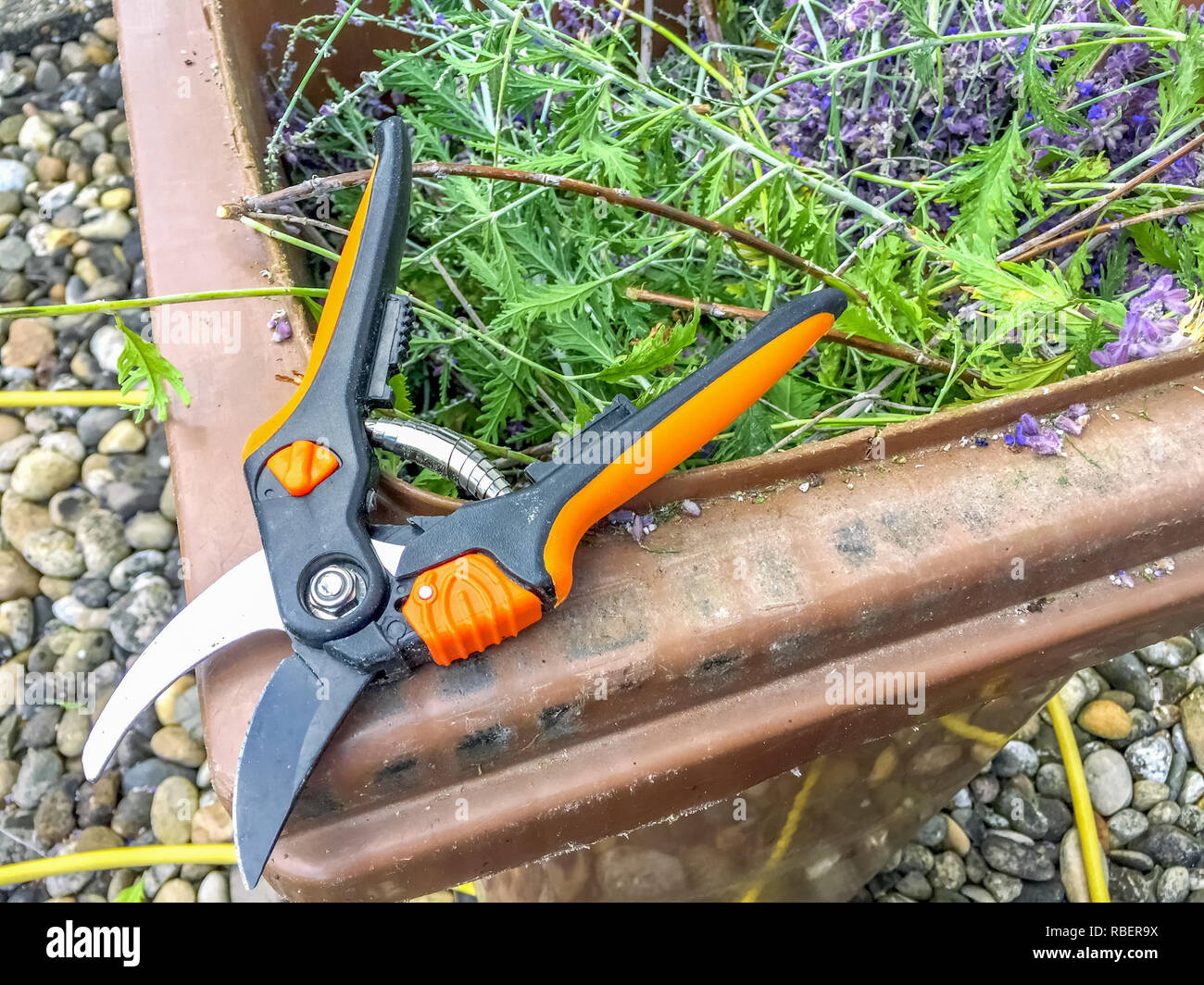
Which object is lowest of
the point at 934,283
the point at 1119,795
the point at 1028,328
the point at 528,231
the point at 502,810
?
the point at 1119,795

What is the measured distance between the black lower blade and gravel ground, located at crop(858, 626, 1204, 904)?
3.50ft

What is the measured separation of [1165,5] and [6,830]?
175 cm

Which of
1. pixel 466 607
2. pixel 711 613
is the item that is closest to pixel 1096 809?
pixel 711 613

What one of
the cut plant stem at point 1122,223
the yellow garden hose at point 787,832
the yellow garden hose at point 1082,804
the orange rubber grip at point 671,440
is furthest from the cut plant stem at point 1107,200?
the yellow garden hose at point 1082,804

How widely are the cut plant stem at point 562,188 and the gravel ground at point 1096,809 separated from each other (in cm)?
95

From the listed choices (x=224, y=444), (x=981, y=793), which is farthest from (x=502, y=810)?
(x=981, y=793)

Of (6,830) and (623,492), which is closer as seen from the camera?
(623,492)

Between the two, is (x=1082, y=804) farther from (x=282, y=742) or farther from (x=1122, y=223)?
(x=282, y=742)

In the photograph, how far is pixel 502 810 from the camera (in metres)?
0.59

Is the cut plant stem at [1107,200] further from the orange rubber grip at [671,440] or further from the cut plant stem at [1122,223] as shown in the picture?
the orange rubber grip at [671,440]

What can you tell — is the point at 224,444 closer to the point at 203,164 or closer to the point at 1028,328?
the point at 203,164

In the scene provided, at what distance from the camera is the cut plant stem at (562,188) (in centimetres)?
68

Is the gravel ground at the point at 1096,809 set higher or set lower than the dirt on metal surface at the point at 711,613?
lower

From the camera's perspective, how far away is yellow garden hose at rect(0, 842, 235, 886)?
1.30 m
